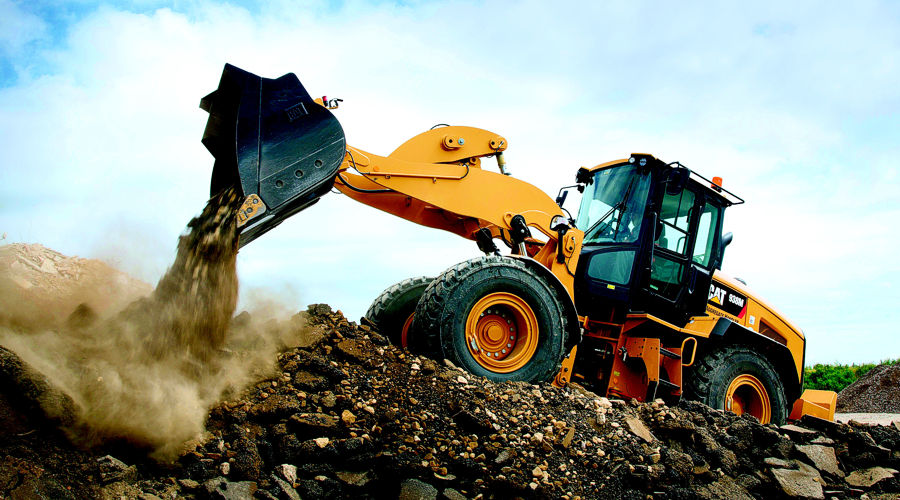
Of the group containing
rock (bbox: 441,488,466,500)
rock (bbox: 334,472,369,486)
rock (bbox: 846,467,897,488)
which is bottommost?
rock (bbox: 334,472,369,486)

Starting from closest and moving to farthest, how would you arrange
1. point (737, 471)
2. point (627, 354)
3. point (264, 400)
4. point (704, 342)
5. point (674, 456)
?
point (264, 400), point (674, 456), point (737, 471), point (627, 354), point (704, 342)

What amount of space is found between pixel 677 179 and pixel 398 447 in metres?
4.38

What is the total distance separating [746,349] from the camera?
28.2ft

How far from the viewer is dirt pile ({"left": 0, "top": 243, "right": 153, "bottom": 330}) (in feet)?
16.9

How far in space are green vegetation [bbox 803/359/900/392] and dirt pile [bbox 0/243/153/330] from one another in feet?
55.7

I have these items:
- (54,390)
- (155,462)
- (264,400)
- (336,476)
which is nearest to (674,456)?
(336,476)

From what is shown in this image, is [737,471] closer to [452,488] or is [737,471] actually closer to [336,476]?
[452,488]

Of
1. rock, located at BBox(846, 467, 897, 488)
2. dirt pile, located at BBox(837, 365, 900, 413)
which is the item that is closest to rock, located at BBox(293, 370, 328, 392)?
rock, located at BBox(846, 467, 897, 488)

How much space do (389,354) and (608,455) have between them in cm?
197

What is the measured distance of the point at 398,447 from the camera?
16.3 feet

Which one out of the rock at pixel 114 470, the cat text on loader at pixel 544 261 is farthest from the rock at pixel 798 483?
the rock at pixel 114 470

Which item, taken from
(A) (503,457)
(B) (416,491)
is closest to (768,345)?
(A) (503,457)

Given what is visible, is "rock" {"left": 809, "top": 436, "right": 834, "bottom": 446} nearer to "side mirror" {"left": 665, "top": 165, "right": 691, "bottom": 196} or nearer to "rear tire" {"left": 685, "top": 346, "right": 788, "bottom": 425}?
"rear tire" {"left": 685, "top": 346, "right": 788, "bottom": 425}

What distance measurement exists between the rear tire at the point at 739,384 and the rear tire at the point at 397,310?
11.4ft
